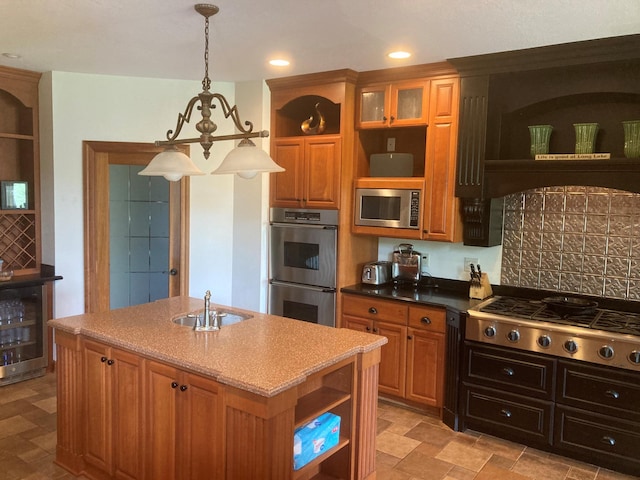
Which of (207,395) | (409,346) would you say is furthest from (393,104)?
(207,395)

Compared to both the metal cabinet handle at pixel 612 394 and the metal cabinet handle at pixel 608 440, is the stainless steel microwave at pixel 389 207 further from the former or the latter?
the metal cabinet handle at pixel 608 440

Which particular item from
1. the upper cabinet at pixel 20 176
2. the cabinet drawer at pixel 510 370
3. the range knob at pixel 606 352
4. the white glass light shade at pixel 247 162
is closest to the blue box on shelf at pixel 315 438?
the white glass light shade at pixel 247 162

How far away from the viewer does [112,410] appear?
2.81m

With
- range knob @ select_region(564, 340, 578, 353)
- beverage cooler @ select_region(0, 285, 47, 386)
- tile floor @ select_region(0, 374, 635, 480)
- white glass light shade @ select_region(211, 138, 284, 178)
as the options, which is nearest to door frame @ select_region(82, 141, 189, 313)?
beverage cooler @ select_region(0, 285, 47, 386)

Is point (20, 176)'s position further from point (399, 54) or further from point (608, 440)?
point (608, 440)

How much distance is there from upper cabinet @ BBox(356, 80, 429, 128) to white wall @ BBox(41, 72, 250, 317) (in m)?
1.26

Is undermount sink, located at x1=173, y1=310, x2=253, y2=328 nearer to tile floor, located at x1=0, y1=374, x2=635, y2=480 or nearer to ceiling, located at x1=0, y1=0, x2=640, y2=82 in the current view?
tile floor, located at x1=0, y1=374, x2=635, y2=480

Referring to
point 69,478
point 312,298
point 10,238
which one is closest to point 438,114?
point 312,298

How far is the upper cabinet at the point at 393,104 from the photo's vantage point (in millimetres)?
4020

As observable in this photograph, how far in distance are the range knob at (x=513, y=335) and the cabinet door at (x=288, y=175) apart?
6.55 feet

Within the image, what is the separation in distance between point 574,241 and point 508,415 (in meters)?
1.33

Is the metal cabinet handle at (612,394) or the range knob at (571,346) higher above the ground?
the range knob at (571,346)

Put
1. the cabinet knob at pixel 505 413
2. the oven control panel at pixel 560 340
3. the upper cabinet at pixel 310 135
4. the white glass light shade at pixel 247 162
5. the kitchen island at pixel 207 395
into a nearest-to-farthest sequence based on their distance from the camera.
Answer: the kitchen island at pixel 207 395 < the white glass light shade at pixel 247 162 < the oven control panel at pixel 560 340 < the cabinet knob at pixel 505 413 < the upper cabinet at pixel 310 135

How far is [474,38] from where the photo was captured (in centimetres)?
321
